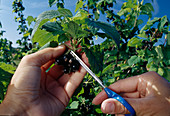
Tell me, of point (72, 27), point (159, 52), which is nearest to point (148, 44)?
point (159, 52)

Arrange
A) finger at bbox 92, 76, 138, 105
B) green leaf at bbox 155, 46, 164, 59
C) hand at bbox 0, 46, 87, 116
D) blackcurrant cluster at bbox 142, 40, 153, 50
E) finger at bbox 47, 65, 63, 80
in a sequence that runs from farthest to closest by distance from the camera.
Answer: blackcurrant cluster at bbox 142, 40, 153, 50 → green leaf at bbox 155, 46, 164, 59 → finger at bbox 47, 65, 63, 80 → finger at bbox 92, 76, 138, 105 → hand at bbox 0, 46, 87, 116

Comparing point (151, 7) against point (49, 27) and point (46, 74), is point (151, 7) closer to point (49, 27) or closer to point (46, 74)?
point (49, 27)

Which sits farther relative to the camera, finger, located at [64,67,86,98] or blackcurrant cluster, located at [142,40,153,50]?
blackcurrant cluster, located at [142,40,153,50]

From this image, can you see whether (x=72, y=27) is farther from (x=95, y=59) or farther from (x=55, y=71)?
(x=55, y=71)

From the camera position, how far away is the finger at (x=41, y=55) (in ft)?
2.95

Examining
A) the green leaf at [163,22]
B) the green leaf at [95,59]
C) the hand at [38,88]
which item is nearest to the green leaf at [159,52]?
the green leaf at [163,22]

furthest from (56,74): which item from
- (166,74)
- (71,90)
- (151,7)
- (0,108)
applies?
(151,7)

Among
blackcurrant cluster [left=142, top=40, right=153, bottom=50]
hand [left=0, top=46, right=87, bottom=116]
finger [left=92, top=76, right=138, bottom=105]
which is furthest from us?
blackcurrant cluster [left=142, top=40, right=153, bottom=50]

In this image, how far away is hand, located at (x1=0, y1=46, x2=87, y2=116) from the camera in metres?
0.82

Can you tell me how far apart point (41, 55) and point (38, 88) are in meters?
0.25

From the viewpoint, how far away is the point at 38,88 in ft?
3.02

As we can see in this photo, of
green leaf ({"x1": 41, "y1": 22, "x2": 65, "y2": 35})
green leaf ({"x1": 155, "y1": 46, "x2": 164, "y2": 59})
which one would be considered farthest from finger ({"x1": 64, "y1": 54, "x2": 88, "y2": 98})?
green leaf ({"x1": 155, "y1": 46, "x2": 164, "y2": 59})

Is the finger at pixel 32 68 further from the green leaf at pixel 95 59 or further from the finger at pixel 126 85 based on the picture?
the finger at pixel 126 85

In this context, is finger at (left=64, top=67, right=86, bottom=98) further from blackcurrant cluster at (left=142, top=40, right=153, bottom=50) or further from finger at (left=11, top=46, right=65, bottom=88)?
blackcurrant cluster at (left=142, top=40, right=153, bottom=50)
